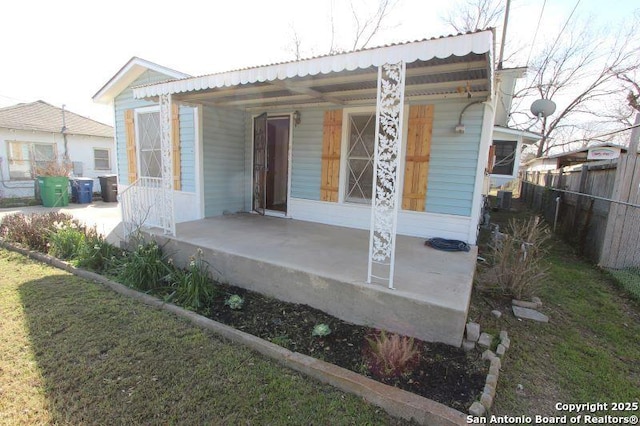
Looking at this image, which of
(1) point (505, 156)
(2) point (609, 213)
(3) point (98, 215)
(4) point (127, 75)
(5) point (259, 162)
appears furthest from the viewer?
(1) point (505, 156)

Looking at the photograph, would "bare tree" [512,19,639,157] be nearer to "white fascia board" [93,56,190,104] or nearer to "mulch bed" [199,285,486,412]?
"white fascia board" [93,56,190,104]

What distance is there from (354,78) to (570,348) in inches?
134

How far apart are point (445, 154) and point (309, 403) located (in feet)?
12.6

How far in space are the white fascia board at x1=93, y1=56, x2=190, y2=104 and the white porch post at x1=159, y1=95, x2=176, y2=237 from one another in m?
1.83

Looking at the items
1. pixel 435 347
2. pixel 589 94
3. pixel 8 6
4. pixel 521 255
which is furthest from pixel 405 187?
pixel 589 94

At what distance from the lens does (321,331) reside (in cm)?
274

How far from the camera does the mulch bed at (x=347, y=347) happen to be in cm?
217

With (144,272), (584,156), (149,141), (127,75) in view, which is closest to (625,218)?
Result: (144,272)

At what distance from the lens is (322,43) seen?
1568cm

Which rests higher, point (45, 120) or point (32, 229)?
point (45, 120)

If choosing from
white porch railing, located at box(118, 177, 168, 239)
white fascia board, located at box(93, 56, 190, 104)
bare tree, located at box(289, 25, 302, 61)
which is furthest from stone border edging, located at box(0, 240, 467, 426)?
bare tree, located at box(289, 25, 302, 61)

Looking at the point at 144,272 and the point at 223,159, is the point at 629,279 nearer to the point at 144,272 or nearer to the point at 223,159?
the point at 144,272

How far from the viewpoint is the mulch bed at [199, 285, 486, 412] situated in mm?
2166

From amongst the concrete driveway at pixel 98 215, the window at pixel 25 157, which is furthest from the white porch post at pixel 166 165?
the window at pixel 25 157
